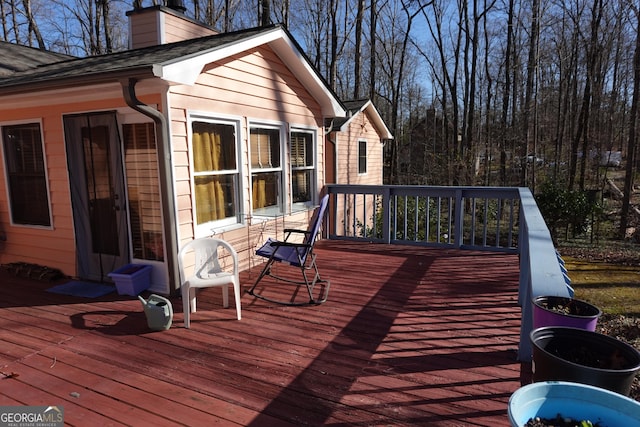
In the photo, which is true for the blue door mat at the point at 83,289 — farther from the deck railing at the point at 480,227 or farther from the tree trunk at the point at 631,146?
the tree trunk at the point at 631,146

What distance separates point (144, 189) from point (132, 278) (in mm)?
870

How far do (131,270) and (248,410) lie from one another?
2.44 metres

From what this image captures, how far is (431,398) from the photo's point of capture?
2.22 meters

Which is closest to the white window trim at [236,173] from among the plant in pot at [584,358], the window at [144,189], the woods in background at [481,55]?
the window at [144,189]

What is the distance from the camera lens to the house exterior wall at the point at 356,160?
9453 millimetres

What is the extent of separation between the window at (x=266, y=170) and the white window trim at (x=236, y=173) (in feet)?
0.92

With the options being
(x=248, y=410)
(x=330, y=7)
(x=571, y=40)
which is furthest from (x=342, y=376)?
(x=571, y=40)

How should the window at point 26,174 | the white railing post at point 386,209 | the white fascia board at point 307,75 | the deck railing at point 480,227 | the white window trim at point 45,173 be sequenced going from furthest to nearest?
the white railing post at point 386,209
the white fascia board at point 307,75
the window at point 26,174
the white window trim at point 45,173
the deck railing at point 480,227

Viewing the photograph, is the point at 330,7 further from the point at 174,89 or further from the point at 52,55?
the point at 174,89

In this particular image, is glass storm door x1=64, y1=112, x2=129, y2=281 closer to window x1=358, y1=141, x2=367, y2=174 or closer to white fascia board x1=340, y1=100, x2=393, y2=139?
white fascia board x1=340, y1=100, x2=393, y2=139

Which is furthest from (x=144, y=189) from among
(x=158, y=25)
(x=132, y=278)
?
(x=158, y=25)

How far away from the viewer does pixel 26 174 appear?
4645 millimetres

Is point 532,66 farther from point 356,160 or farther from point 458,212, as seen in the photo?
point 458,212

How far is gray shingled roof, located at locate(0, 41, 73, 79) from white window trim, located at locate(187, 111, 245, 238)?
10.7 ft
